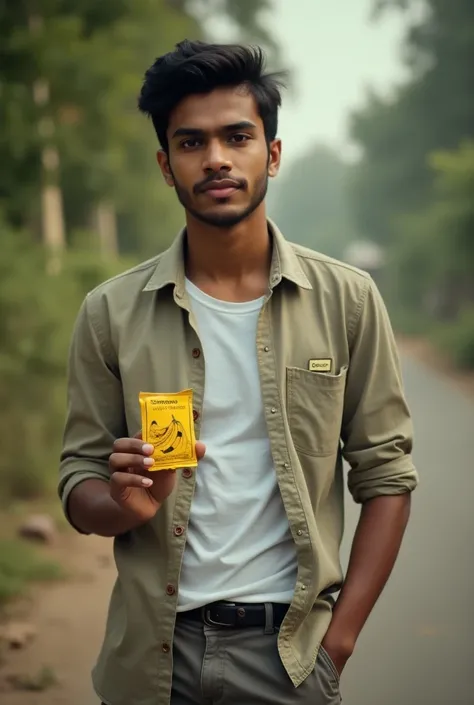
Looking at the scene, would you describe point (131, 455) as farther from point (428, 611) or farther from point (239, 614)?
point (428, 611)

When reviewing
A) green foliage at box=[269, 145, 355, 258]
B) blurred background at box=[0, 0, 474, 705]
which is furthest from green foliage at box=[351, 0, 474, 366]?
green foliage at box=[269, 145, 355, 258]

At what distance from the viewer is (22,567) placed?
7.03m

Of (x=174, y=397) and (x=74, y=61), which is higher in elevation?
(x=74, y=61)

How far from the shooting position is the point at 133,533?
8.37ft

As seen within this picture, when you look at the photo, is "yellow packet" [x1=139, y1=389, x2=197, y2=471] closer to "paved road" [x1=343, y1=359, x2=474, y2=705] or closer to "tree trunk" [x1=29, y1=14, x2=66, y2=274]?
"paved road" [x1=343, y1=359, x2=474, y2=705]

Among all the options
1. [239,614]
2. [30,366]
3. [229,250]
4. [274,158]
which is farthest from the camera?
[30,366]

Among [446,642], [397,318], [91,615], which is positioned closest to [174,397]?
[446,642]

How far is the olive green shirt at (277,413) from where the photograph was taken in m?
2.45

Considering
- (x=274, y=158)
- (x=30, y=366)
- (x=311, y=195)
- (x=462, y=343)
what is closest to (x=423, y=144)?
(x=462, y=343)

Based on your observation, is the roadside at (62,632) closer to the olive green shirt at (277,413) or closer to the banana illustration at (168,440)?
the olive green shirt at (277,413)

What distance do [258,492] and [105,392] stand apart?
0.47 meters

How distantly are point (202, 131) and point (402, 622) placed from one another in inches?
167

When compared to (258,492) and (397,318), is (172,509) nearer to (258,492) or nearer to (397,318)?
(258,492)

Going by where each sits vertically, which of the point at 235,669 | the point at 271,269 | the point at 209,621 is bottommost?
the point at 235,669
